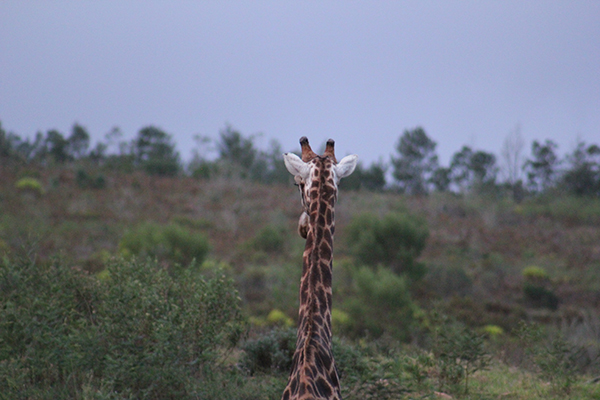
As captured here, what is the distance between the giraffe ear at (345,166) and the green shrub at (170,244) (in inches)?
654

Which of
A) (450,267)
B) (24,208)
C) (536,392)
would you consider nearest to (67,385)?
(536,392)

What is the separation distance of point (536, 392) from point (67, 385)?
16.7ft

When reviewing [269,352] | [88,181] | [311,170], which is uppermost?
[88,181]

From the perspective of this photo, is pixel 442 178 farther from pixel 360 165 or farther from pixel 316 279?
pixel 316 279

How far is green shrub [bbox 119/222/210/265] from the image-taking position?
20719mm

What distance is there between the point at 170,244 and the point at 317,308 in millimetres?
17963

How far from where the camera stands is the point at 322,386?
3670 millimetres

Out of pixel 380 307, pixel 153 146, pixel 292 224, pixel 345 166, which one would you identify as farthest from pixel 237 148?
pixel 345 166

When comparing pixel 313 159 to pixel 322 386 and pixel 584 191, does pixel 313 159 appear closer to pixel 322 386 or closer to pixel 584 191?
pixel 322 386

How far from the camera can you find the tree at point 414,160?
47312 millimetres

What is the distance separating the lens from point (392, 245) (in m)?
22.8

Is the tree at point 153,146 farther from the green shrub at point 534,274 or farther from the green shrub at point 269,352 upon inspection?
the green shrub at point 269,352

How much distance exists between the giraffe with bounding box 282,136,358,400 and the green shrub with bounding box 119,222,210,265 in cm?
1666

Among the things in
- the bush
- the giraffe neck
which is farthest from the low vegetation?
the giraffe neck
